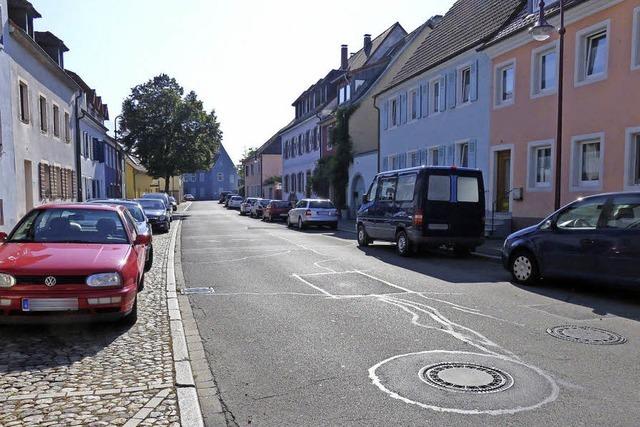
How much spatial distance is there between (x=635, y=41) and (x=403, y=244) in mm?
Answer: 7761

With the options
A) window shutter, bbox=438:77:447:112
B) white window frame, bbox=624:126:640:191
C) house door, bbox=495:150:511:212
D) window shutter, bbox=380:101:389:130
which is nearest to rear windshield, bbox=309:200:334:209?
window shutter, bbox=380:101:389:130

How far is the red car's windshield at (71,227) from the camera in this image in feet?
23.1

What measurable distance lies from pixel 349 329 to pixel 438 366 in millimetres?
1612

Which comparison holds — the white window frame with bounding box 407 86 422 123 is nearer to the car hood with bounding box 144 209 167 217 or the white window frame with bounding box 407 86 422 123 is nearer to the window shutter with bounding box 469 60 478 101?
the window shutter with bounding box 469 60 478 101

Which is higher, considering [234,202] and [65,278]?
[65,278]

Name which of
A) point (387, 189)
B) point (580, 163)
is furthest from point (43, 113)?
point (580, 163)

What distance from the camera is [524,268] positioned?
378 inches

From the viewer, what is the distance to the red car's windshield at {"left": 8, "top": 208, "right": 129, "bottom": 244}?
7.04m

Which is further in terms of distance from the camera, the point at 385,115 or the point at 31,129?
the point at 385,115

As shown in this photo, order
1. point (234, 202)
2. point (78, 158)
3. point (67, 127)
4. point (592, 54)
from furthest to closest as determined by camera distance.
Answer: point (234, 202) → point (78, 158) → point (67, 127) → point (592, 54)

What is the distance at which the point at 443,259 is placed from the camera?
13734 mm

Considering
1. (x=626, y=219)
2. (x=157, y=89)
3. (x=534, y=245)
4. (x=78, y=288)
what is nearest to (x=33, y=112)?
(x=78, y=288)

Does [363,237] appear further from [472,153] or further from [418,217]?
[472,153]

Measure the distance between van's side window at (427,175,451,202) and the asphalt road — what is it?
319cm
